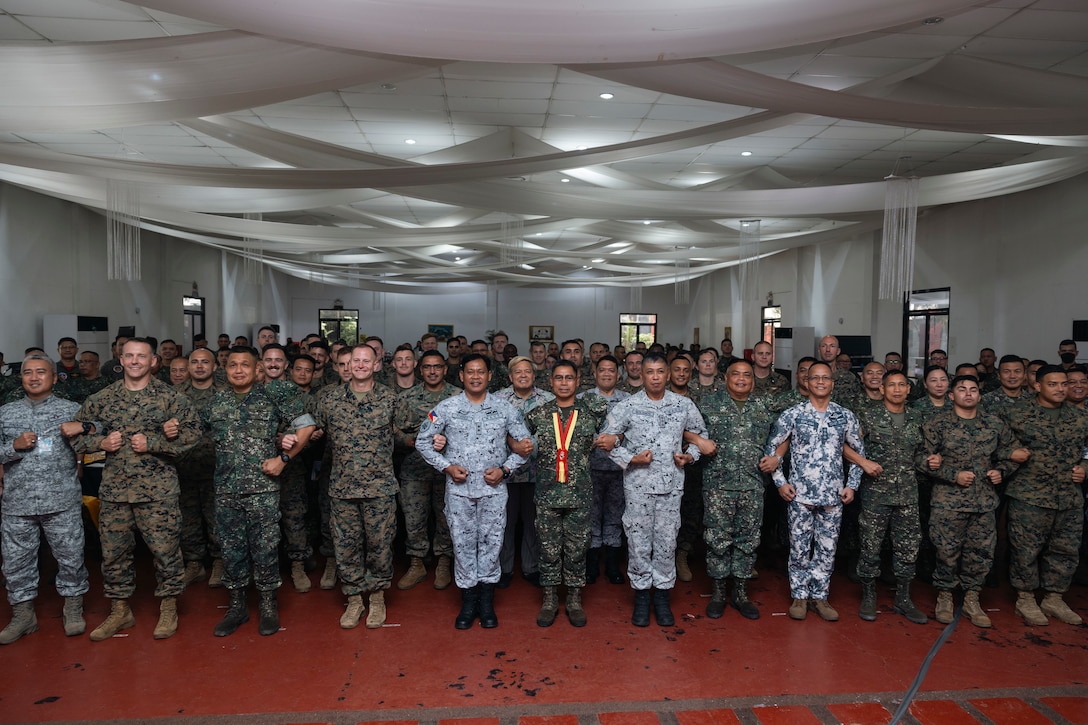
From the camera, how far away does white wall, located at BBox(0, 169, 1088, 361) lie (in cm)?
790

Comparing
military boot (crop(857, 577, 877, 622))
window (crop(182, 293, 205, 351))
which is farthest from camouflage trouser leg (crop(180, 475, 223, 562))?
window (crop(182, 293, 205, 351))

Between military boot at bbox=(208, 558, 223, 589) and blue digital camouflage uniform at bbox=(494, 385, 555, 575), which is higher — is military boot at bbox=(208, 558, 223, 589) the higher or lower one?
the lower one

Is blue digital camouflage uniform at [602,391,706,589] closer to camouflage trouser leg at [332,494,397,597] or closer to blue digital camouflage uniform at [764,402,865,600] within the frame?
blue digital camouflage uniform at [764,402,865,600]

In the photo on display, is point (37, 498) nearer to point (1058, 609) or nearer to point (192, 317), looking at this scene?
point (1058, 609)

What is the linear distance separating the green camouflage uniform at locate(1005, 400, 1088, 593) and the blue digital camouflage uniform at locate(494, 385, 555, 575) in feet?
9.58

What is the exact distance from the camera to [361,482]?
3.77 metres

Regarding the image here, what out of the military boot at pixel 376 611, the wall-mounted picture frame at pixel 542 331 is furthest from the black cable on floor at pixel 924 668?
the wall-mounted picture frame at pixel 542 331

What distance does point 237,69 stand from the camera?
142 inches

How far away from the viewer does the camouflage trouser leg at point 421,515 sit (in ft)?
14.9

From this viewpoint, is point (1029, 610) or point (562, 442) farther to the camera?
point (1029, 610)

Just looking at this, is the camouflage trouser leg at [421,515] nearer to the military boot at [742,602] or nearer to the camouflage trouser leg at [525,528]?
the camouflage trouser leg at [525,528]

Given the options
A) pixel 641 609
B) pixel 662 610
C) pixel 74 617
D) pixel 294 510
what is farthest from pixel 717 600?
pixel 74 617

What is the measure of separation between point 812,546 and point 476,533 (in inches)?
80.0

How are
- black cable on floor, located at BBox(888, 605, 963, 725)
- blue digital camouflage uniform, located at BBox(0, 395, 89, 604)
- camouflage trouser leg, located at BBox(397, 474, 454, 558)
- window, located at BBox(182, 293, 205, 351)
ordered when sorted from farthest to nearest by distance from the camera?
window, located at BBox(182, 293, 205, 351) < camouflage trouser leg, located at BBox(397, 474, 454, 558) < blue digital camouflage uniform, located at BBox(0, 395, 89, 604) < black cable on floor, located at BBox(888, 605, 963, 725)
